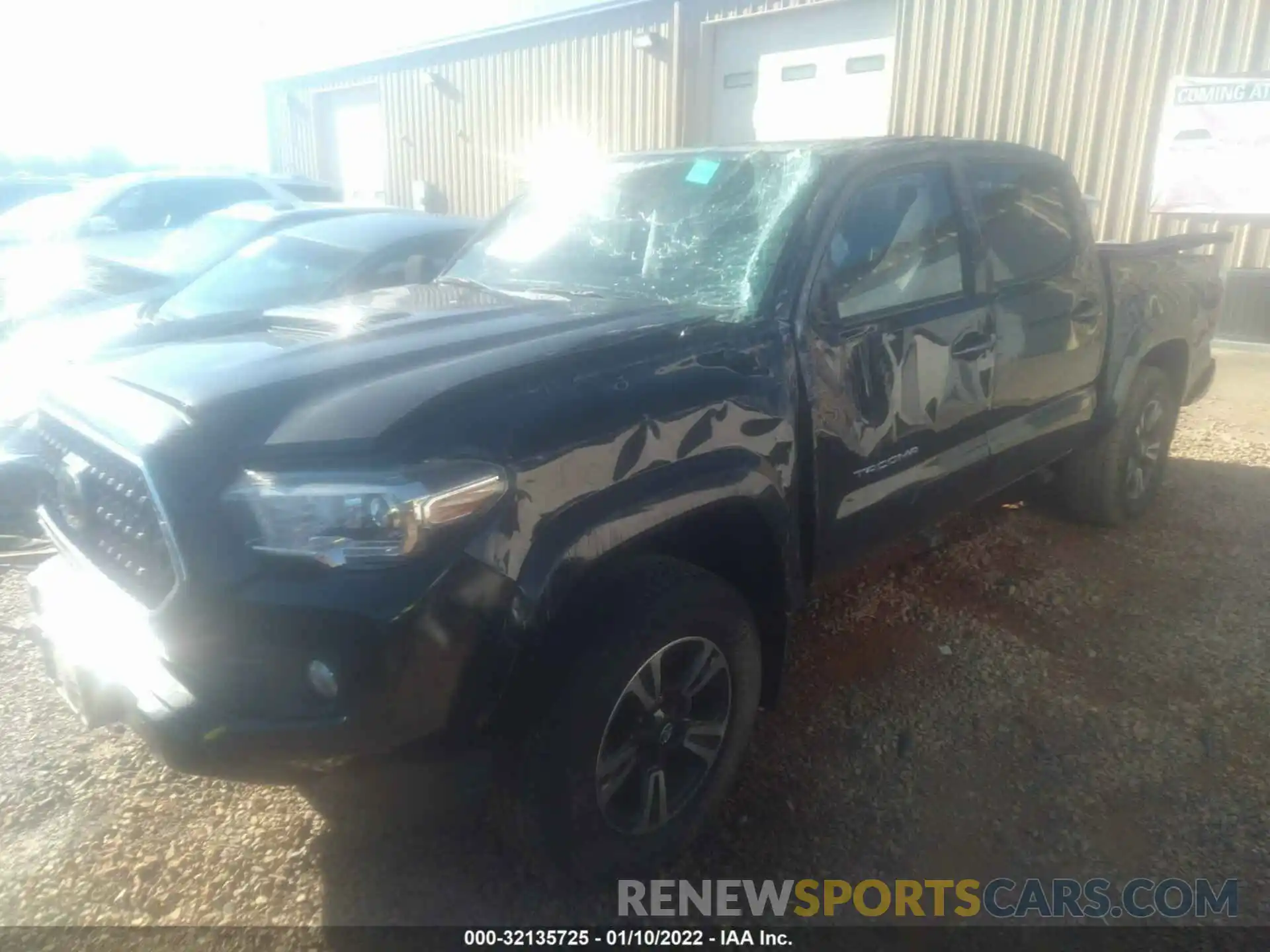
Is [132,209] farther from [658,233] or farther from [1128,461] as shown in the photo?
[1128,461]

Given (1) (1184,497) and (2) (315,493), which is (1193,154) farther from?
(2) (315,493)

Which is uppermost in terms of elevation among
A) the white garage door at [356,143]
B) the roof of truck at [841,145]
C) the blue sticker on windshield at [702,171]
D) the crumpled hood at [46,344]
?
the white garage door at [356,143]

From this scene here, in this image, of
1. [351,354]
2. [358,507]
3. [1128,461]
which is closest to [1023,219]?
[1128,461]

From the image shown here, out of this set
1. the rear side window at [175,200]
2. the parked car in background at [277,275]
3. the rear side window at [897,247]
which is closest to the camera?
the rear side window at [897,247]

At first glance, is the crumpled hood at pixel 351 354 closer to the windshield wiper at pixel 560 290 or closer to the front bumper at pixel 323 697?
the windshield wiper at pixel 560 290

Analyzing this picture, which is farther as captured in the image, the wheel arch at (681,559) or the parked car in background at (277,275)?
the parked car in background at (277,275)

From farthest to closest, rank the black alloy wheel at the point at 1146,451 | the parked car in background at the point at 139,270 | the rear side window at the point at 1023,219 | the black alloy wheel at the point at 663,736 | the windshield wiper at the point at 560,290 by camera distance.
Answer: the parked car in background at the point at 139,270, the black alloy wheel at the point at 1146,451, the rear side window at the point at 1023,219, the windshield wiper at the point at 560,290, the black alloy wheel at the point at 663,736

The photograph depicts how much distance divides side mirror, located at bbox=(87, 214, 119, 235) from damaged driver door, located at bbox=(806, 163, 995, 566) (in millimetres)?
7471

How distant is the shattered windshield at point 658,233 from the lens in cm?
278

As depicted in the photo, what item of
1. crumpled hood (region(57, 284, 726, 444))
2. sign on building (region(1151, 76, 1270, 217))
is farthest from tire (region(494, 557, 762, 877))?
sign on building (region(1151, 76, 1270, 217))

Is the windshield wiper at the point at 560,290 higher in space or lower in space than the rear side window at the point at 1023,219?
lower

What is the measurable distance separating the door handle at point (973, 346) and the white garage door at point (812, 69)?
25.1ft

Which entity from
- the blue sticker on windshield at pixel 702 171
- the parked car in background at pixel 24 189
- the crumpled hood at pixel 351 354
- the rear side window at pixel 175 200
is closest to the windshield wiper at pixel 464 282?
the crumpled hood at pixel 351 354

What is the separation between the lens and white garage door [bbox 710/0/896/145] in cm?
1031
